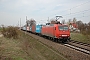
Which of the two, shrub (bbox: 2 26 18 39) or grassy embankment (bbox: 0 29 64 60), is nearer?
grassy embankment (bbox: 0 29 64 60)

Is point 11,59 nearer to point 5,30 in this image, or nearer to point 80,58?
point 80,58

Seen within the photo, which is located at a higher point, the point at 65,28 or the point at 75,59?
the point at 65,28

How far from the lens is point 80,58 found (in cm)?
1197

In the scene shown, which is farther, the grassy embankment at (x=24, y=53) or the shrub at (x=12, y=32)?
the shrub at (x=12, y=32)

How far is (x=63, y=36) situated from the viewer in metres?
22.4

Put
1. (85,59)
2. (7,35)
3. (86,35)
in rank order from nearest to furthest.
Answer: (85,59), (86,35), (7,35)

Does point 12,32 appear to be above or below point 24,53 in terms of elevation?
above

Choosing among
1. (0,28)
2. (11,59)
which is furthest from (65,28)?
(0,28)

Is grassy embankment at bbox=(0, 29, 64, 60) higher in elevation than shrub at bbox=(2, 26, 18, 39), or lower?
lower

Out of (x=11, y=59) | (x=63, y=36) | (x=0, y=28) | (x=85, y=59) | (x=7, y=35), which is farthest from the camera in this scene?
(x=0, y=28)

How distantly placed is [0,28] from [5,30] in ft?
9.78

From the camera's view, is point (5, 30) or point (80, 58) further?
point (5, 30)

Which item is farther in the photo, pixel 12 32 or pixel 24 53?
pixel 12 32

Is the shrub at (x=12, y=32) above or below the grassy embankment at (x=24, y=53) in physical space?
above
